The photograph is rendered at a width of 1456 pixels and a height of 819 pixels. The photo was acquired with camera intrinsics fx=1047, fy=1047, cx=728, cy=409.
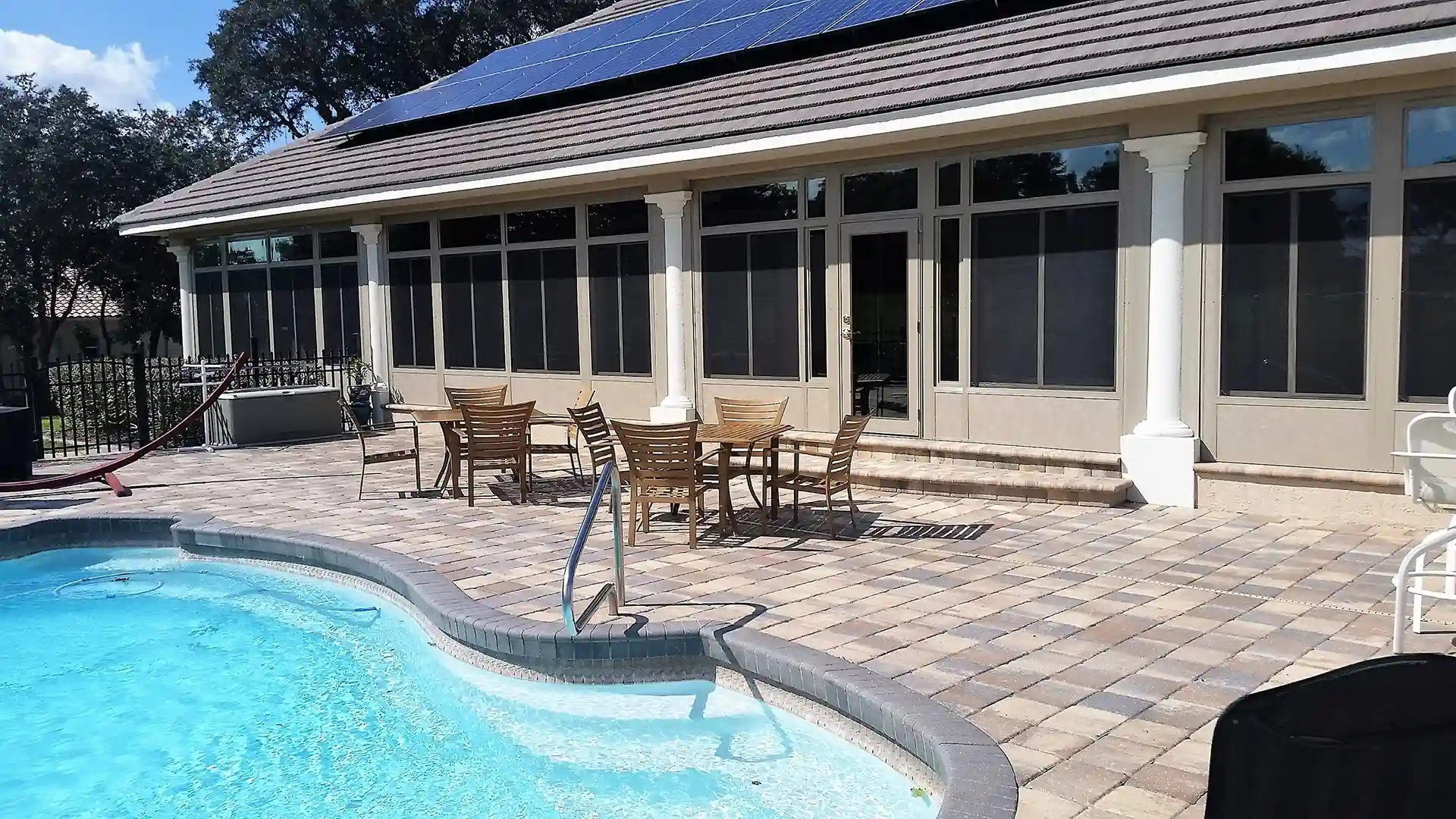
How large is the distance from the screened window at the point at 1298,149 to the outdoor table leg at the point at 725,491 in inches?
186

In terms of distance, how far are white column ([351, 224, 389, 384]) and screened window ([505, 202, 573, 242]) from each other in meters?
2.74

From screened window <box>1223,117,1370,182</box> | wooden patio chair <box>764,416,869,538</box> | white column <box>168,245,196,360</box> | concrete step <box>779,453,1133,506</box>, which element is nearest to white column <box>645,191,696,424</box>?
concrete step <box>779,453,1133,506</box>

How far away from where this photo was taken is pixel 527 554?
25.0 feet

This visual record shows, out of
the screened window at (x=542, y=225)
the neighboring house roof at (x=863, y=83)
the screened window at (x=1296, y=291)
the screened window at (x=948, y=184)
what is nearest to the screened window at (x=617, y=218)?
the screened window at (x=542, y=225)

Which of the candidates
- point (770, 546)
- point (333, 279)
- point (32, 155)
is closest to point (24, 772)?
point (770, 546)

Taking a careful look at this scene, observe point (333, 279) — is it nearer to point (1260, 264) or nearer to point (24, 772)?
point (24, 772)

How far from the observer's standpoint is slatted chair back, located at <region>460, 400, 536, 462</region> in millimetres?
9445

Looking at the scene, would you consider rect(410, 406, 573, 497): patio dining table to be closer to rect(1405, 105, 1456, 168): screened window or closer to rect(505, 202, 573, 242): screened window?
rect(505, 202, 573, 242): screened window

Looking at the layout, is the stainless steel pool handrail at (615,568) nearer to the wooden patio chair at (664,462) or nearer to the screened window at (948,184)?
the wooden patio chair at (664,462)

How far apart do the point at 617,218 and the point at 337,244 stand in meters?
6.05

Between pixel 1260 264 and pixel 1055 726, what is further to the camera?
pixel 1260 264

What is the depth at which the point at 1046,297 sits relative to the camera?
31.8 feet

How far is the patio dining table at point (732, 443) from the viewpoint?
25.9 feet

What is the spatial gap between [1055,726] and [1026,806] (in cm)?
77
